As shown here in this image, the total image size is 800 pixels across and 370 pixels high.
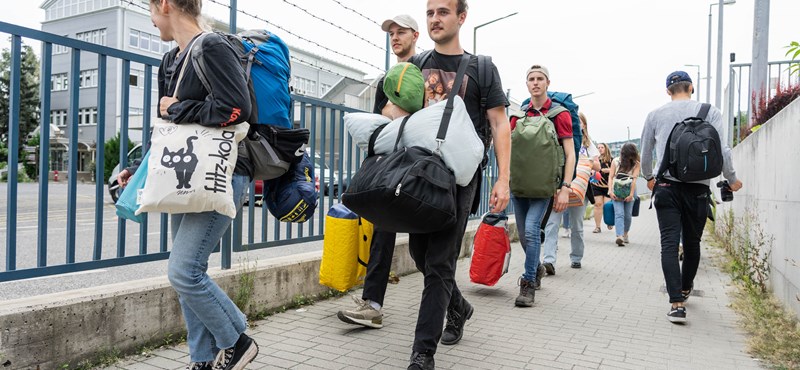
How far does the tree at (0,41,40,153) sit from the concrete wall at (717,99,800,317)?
4636 millimetres

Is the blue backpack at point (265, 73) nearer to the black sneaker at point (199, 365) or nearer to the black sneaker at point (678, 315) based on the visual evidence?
the black sneaker at point (199, 365)

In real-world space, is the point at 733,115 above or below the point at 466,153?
A: above

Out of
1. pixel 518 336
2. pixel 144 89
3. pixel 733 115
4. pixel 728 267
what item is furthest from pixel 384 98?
pixel 733 115

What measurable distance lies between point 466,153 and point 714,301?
384 cm

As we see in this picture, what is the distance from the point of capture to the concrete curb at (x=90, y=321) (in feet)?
9.59

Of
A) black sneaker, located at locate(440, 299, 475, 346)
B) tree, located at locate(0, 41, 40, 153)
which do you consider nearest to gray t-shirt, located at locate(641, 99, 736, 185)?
black sneaker, located at locate(440, 299, 475, 346)

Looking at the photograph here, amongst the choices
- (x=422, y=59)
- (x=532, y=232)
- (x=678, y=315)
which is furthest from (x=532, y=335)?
(x=422, y=59)

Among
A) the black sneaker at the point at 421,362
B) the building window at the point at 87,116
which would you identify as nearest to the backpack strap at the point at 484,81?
the black sneaker at the point at 421,362

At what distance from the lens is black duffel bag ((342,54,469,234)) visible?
2.97 meters

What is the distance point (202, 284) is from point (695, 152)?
146 inches

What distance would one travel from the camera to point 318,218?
5691mm

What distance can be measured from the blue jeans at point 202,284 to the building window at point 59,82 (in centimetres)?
103

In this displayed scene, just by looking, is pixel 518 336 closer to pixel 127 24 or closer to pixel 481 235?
pixel 481 235

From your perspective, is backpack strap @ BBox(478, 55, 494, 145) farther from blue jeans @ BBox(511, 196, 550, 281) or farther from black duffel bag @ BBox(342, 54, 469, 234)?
blue jeans @ BBox(511, 196, 550, 281)
